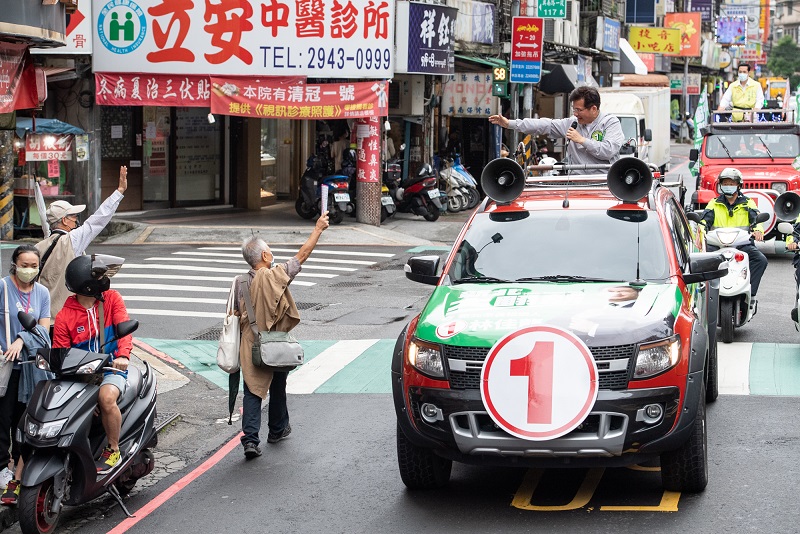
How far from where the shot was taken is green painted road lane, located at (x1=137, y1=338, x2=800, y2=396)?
10.8 meters

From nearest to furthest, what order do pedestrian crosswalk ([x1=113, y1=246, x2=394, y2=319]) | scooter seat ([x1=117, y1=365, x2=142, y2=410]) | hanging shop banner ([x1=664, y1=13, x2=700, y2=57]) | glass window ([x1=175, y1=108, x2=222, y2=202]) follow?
scooter seat ([x1=117, y1=365, x2=142, y2=410]) < pedestrian crosswalk ([x1=113, y1=246, x2=394, y2=319]) < glass window ([x1=175, y1=108, x2=222, y2=202]) < hanging shop banner ([x1=664, y1=13, x2=700, y2=57])

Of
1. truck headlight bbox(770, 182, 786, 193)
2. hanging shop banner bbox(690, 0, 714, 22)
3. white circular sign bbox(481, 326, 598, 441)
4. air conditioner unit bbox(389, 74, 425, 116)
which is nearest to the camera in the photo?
white circular sign bbox(481, 326, 598, 441)

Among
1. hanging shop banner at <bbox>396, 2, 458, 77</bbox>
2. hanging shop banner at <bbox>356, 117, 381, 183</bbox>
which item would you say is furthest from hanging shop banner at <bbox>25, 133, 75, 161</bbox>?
hanging shop banner at <bbox>396, 2, 458, 77</bbox>

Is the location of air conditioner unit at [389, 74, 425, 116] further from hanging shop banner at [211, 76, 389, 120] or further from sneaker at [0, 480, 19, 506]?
sneaker at [0, 480, 19, 506]

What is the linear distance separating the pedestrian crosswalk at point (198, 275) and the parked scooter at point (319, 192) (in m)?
2.44

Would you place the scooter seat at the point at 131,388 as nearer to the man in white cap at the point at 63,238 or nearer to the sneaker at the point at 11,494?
the sneaker at the point at 11,494

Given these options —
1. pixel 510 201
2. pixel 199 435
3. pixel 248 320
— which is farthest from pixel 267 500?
pixel 510 201

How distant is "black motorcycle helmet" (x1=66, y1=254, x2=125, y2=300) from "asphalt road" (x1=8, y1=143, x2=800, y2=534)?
1.44 m

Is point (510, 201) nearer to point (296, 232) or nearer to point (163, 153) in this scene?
point (296, 232)

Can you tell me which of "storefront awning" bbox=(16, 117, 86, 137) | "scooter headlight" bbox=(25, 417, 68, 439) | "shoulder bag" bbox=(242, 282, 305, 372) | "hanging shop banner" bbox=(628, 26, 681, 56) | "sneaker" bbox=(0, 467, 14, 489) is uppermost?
"hanging shop banner" bbox=(628, 26, 681, 56)

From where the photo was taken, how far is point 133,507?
7.73 meters

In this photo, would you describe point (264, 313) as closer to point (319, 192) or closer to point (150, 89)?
point (150, 89)

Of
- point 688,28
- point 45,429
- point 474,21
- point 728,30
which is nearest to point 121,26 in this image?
point 474,21

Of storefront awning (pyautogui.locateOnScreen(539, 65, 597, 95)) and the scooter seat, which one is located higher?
storefront awning (pyautogui.locateOnScreen(539, 65, 597, 95))
